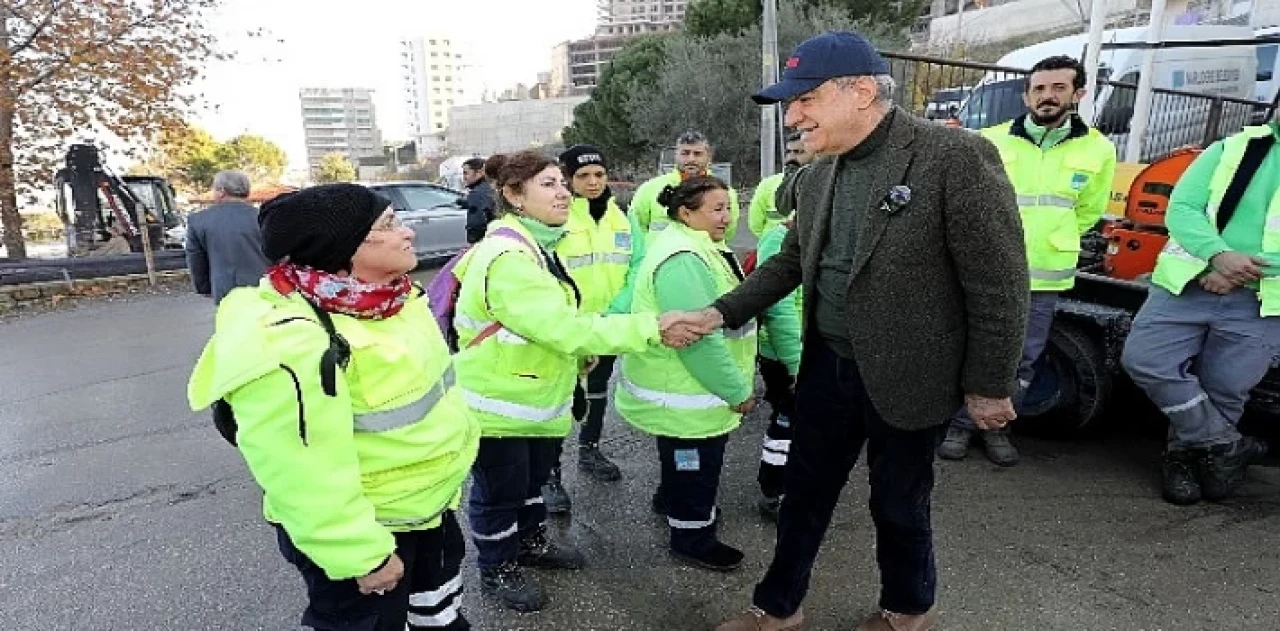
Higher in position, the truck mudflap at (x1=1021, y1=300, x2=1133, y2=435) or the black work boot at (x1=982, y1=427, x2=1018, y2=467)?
the truck mudflap at (x1=1021, y1=300, x2=1133, y2=435)

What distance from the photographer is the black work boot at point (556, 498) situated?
11.8 ft

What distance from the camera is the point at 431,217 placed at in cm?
1273

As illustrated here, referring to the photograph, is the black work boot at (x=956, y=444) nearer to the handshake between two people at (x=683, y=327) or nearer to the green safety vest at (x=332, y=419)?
the handshake between two people at (x=683, y=327)

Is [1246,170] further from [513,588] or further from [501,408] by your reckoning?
[513,588]

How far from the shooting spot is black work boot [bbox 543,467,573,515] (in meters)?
3.61

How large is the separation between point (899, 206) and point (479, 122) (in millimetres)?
75509

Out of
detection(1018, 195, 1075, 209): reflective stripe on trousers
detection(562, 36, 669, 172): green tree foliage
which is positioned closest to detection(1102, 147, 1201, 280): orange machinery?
detection(1018, 195, 1075, 209): reflective stripe on trousers

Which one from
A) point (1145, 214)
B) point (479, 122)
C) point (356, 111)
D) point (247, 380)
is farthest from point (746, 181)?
point (356, 111)

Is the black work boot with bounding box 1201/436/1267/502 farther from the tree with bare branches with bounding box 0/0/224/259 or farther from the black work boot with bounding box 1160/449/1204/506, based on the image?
the tree with bare branches with bounding box 0/0/224/259

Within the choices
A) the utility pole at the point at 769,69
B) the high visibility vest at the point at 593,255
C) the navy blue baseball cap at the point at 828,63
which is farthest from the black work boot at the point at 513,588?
the utility pole at the point at 769,69

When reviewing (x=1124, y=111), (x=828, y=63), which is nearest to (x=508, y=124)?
(x=1124, y=111)

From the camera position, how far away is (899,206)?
2.03m

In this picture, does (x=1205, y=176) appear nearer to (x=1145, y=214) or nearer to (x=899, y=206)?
(x=1145, y=214)

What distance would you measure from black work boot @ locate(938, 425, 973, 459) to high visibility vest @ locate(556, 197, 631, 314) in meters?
1.92
